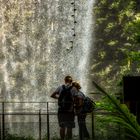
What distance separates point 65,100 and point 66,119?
0.55m

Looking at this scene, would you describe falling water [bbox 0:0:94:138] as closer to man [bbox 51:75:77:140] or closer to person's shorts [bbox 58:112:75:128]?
man [bbox 51:75:77:140]

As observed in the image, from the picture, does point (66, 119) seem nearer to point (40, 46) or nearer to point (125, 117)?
point (125, 117)

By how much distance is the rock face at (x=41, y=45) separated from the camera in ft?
67.6

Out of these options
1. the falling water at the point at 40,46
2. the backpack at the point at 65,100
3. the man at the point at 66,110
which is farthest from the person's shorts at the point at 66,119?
the falling water at the point at 40,46

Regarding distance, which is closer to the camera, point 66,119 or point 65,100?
point 66,119

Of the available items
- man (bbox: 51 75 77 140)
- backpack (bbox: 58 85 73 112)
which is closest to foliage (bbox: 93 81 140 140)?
man (bbox: 51 75 77 140)

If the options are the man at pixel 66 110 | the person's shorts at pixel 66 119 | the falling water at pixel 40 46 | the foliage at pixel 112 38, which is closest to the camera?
the person's shorts at pixel 66 119

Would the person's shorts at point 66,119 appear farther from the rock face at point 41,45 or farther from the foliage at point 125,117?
the rock face at point 41,45

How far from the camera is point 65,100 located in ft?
35.1

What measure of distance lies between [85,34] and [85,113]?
11680 millimetres

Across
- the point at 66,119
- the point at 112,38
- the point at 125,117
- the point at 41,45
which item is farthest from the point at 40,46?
the point at 125,117

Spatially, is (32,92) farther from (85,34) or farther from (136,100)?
(136,100)

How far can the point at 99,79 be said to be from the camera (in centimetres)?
1972

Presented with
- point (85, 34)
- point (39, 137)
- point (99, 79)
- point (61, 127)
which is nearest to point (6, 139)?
point (39, 137)
